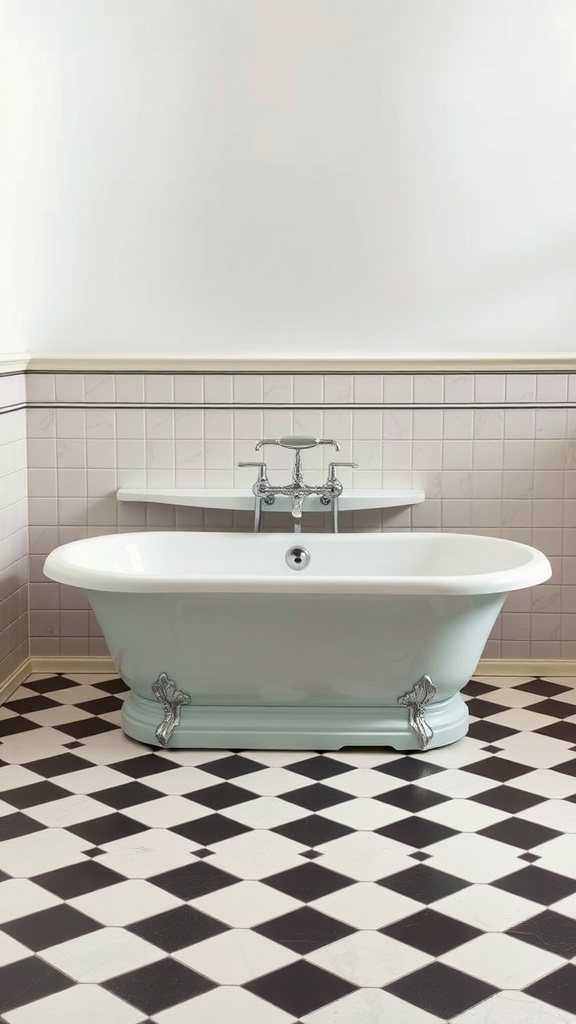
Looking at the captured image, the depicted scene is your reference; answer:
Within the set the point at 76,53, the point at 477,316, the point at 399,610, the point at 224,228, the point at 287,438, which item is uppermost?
the point at 76,53

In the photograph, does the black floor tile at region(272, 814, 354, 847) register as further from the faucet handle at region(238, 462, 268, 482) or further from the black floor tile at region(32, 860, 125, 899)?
the faucet handle at region(238, 462, 268, 482)

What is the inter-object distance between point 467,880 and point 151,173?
108 inches

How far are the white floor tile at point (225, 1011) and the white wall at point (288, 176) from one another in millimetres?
2555

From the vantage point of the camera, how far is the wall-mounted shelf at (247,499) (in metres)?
4.11

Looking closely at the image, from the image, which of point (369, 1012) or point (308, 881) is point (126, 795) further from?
point (369, 1012)

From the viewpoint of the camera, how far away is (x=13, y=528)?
407 cm

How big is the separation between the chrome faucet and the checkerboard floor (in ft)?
3.04

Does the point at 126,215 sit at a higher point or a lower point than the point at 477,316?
higher

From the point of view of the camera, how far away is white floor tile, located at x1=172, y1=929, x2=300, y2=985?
7.17ft

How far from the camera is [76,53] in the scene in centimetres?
405

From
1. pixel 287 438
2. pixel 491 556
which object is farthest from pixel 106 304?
pixel 491 556

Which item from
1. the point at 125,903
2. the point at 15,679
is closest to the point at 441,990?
the point at 125,903

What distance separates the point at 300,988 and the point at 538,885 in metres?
0.70

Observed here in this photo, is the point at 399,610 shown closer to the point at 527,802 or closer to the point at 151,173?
the point at 527,802
